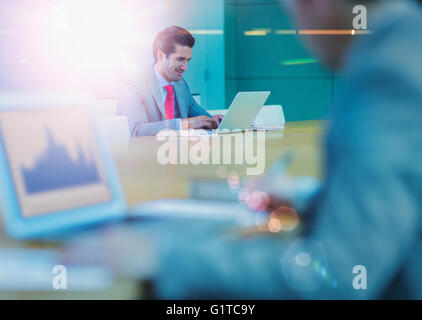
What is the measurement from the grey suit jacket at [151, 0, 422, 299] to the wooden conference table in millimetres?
122

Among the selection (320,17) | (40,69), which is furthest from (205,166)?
(40,69)

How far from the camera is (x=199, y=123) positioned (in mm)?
2926

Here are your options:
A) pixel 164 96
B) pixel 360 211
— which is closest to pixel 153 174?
pixel 360 211

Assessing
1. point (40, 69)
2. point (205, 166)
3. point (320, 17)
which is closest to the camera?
point (320, 17)

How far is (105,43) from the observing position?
5445 millimetres

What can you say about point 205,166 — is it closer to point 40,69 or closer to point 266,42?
point 40,69

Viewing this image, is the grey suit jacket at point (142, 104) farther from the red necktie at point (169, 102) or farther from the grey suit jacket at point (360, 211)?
the grey suit jacket at point (360, 211)

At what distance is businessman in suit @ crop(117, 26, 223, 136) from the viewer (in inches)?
116

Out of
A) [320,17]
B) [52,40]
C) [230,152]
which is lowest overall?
[230,152]

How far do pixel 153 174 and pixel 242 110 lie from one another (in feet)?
4.69

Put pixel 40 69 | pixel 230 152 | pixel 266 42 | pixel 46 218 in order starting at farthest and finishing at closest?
pixel 266 42, pixel 40 69, pixel 230 152, pixel 46 218

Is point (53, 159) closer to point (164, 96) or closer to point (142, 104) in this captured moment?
point (142, 104)

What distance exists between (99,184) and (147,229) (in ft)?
0.40

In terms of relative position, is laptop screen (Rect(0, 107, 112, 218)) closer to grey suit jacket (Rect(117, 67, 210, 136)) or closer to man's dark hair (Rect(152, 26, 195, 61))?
grey suit jacket (Rect(117, 67, 210, 136))
